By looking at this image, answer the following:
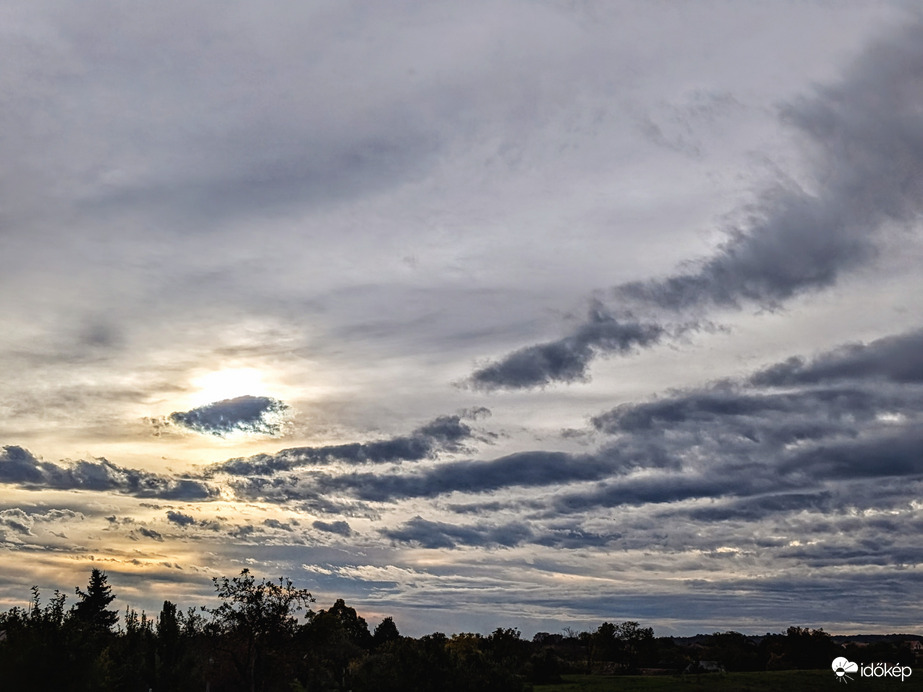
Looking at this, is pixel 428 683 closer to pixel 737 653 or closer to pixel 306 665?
pixel 306 665

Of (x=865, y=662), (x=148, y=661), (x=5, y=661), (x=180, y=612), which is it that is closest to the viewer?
(x=5, y=661)

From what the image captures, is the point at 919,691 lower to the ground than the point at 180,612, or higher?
lower

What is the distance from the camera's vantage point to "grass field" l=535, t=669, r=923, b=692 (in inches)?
4503

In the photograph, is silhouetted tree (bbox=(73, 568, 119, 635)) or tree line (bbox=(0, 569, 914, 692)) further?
silhouetted tree (bbox=(73, 568, 119, 635))

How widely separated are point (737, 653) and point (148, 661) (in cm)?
13047

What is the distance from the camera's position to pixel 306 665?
93.7 m

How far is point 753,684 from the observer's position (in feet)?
382

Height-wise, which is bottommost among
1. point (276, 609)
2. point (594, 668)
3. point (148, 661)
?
point (594, 668)

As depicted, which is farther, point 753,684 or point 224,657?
point 753,684

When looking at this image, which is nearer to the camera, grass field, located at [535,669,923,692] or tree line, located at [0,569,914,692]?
tree line, located at [0,569,914,692]

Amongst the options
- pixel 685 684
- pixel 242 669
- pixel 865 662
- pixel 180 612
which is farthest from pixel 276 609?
pixel 865 662

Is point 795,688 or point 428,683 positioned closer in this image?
point 428,683

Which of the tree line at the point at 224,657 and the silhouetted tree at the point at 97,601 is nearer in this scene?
the tree line at the point at 224,657

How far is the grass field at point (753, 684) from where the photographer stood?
375 feet
